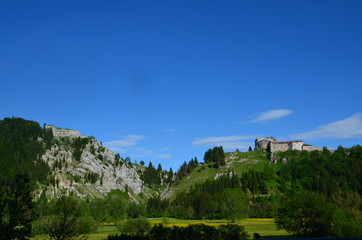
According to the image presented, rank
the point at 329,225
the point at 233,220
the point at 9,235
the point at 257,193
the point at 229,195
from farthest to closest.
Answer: the point at 257,193 < the point at 229,195 < the point at 233,220 < the point at 329,225 < the point at 9,235

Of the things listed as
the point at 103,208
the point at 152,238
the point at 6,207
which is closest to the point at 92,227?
the point at 103,208

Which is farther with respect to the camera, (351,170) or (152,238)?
(351,170)

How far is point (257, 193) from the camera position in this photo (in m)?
194

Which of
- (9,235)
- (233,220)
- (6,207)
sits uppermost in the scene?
(6,207)

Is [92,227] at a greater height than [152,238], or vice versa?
[152,238]

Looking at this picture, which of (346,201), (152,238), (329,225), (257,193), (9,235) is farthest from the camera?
(257,193)

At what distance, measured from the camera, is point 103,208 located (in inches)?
5094

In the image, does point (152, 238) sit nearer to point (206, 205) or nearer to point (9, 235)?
point (9, 235)

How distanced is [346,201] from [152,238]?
54.2 meters

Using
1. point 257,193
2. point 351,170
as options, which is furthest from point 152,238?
point 351,170

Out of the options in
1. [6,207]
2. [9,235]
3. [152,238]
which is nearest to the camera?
[9,235]

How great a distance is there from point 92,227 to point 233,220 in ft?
171

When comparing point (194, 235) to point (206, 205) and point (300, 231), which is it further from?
point (206, 205)

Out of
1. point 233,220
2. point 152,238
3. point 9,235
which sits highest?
point 9,235
